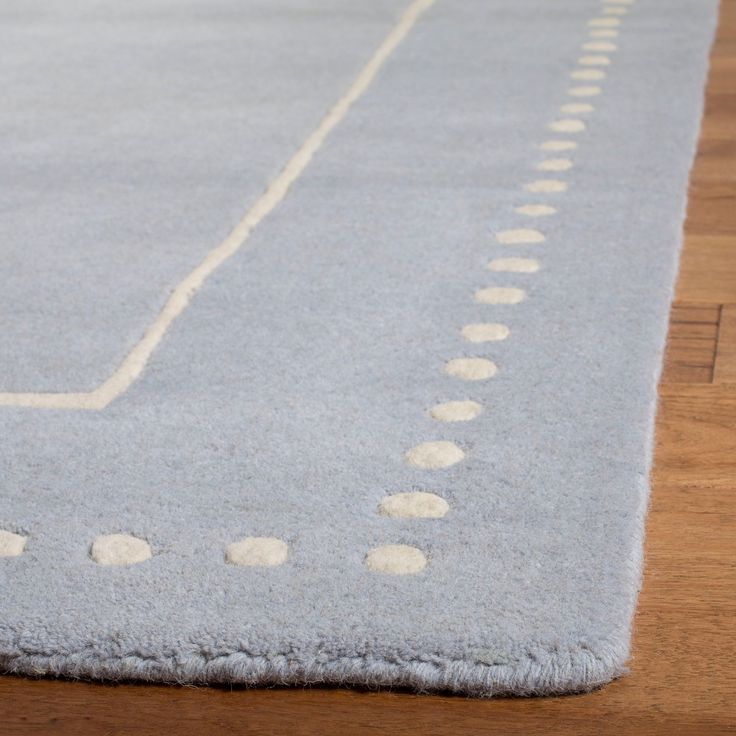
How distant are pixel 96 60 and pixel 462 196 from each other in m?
1.00

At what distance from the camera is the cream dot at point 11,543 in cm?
94

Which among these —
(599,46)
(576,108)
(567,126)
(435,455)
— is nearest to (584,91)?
(576,108)

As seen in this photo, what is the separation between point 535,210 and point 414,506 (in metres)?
0.73

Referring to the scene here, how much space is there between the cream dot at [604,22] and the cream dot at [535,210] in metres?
1.06

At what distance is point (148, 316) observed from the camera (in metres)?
1.33

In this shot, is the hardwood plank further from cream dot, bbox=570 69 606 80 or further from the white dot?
the white dot

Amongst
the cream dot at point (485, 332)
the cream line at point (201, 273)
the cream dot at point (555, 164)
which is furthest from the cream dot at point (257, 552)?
the cream dot at point (555, 164)

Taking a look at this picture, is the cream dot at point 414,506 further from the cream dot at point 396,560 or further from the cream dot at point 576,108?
the cream dot at point 576,108

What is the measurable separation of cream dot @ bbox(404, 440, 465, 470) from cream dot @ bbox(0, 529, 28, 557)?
0.30 meters

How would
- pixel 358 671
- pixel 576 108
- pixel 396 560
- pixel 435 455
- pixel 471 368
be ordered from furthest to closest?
pixel 576 108, pixel 471 368, pixel 435 455, pixel 396 560, pixel 358 671

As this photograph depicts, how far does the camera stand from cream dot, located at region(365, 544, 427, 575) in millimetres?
905

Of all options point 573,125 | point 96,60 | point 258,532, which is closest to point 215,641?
point 258,532

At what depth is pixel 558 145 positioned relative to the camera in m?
1.86

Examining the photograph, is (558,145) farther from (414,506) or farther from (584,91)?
(414,506)
